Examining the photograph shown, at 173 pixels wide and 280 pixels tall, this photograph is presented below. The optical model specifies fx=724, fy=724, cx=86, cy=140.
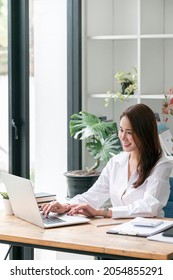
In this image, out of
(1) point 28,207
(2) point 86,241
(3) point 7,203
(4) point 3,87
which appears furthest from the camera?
(4) point 3,87

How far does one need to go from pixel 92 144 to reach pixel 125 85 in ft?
1.70

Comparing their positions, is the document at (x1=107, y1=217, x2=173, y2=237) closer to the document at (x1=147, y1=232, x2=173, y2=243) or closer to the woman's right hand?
the document at (x1=147, y1=232, x2=173, y2=243)

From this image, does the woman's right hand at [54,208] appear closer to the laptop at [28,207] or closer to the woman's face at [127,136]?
the laptop at [28,207]

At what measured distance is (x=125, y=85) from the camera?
207 inches

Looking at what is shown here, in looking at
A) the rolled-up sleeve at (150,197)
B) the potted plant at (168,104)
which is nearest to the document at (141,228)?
the rolled-up sleeve at (150,197)

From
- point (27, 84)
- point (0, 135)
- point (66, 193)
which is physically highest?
point (27, 84)

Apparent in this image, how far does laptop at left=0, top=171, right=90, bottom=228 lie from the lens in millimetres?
3627

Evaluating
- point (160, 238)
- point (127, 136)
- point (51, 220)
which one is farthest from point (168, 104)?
point (160, 238)

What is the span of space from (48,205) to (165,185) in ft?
2.14

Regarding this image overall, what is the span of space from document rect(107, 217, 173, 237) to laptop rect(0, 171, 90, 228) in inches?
9.7

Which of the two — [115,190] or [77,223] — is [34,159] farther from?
[77,223]

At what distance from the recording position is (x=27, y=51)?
16.4 ft

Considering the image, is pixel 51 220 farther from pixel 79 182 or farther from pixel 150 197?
pixel 79 182
